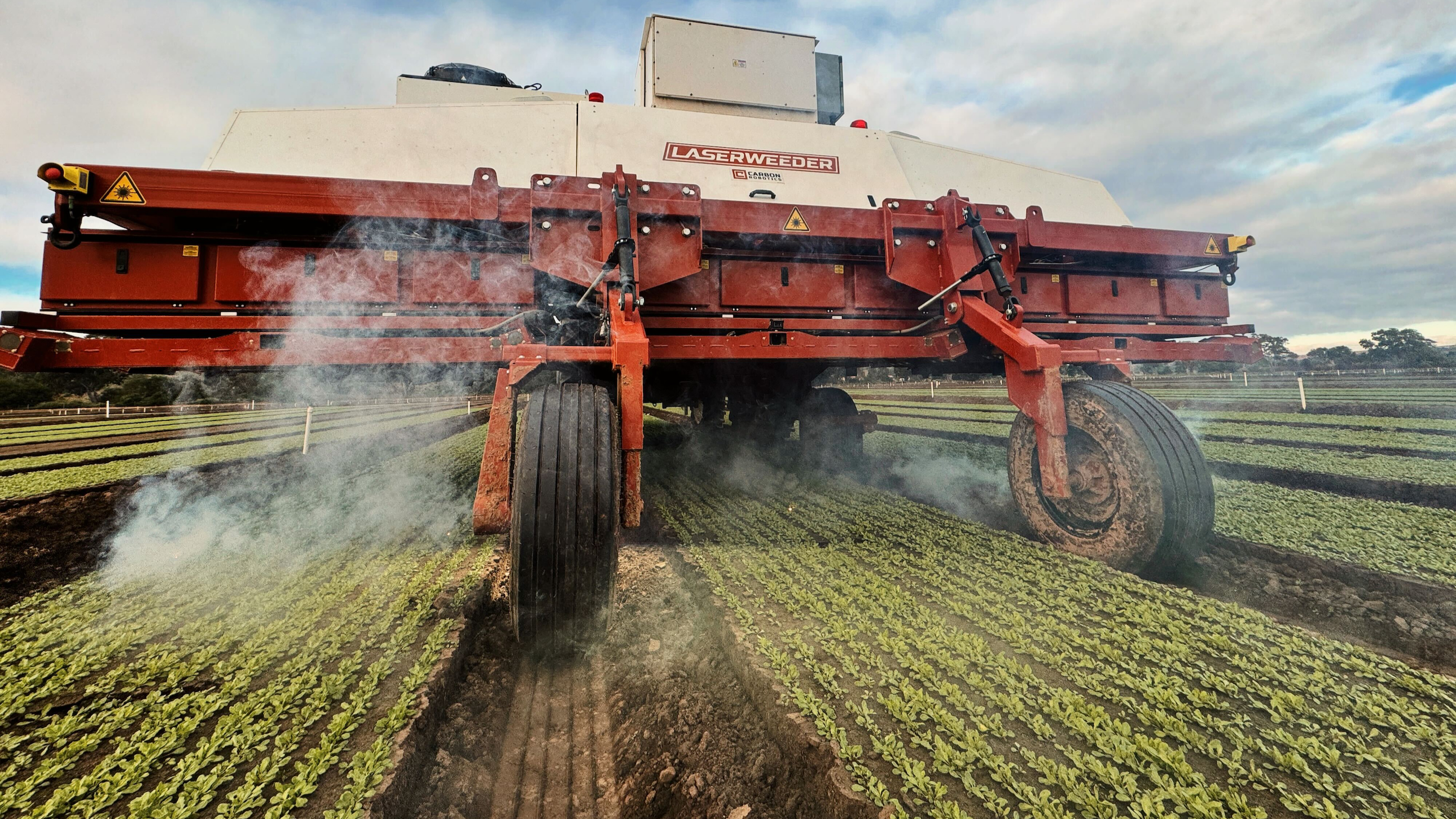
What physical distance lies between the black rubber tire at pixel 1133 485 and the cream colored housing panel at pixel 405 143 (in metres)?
3.95

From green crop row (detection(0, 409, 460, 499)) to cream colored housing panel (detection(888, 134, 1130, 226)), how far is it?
33.7 feet

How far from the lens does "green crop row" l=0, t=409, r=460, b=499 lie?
6898 mm

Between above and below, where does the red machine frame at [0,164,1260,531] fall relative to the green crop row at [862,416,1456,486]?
above

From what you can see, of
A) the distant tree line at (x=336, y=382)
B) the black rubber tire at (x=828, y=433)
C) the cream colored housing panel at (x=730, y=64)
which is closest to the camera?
the distant tree line at (x=336, y=382)

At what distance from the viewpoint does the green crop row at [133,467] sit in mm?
6898

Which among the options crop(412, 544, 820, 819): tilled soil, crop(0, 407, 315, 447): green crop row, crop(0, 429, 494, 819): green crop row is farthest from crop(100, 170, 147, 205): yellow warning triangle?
crop(0, 407, 315, 447): green crop row

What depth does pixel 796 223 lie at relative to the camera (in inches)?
137

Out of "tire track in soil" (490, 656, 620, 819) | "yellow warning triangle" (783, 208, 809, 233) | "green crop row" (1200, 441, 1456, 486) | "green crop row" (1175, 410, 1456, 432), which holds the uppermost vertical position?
"yellow warning triangle" (783, 208, 809, 233)

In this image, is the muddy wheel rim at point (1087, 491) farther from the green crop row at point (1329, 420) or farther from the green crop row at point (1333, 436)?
the green crop row at point (1329, 420)

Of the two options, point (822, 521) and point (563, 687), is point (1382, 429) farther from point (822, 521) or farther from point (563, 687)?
point (563, 687)

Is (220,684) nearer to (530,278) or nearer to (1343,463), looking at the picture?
(530,278)

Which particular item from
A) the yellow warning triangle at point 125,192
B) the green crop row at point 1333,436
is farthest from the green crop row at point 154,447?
the green crop row at point 1333,436

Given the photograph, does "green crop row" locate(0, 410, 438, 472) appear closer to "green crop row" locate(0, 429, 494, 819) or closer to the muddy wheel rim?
"green crop row" locate(0, 429, 494, 819)

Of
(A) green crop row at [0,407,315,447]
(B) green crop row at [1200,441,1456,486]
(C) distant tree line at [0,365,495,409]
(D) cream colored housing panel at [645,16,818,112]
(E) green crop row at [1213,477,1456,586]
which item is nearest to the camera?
(E) green crop row at [1213,477,1456,586]
